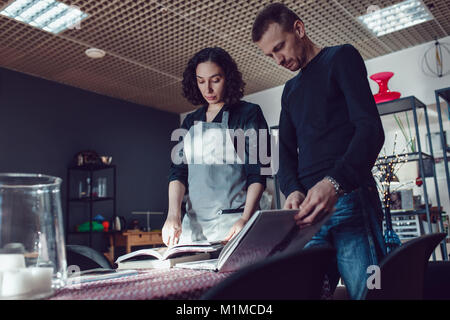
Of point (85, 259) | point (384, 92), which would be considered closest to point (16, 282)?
point (85, 259)

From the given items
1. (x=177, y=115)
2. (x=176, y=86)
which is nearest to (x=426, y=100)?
(x=176, y=86)

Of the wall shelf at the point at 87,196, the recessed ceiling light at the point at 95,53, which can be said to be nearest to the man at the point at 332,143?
the recessed ceiling light at the point at 95,53

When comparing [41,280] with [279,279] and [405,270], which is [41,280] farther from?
[405,270]

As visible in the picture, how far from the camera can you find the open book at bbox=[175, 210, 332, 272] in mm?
743

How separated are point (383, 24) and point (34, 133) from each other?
13.5ft

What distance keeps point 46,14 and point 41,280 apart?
3.60m

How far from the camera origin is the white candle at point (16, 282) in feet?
1.89

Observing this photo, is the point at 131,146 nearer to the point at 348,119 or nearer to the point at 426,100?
the point at 426,100

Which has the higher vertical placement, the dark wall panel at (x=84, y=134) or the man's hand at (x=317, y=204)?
the dark wall panel at (x=84, y=134)

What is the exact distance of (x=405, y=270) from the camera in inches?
30.4

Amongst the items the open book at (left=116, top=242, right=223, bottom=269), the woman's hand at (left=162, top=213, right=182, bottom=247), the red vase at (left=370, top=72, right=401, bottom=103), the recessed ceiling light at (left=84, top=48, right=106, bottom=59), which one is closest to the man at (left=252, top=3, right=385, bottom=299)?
the open book at (left=116, top=242, right=223, bottom=269)

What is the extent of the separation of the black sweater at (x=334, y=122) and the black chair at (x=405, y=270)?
0.67 ft

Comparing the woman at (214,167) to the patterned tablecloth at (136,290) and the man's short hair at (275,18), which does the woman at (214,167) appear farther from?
the patterned tablecloth at (136,290)

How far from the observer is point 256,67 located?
486 cm
